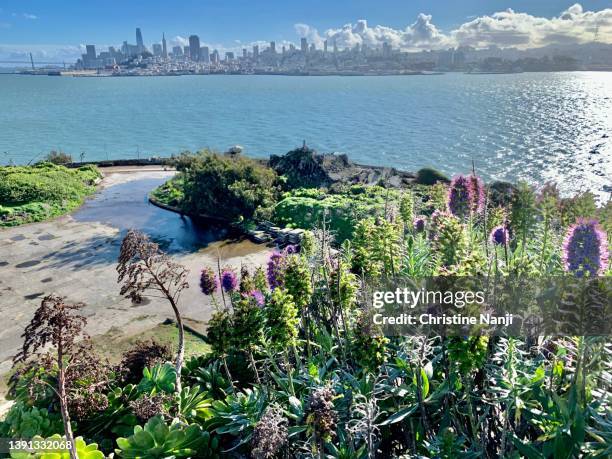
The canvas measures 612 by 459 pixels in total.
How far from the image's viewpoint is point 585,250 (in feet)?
13.8

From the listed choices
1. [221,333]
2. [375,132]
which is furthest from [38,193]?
[375,132]

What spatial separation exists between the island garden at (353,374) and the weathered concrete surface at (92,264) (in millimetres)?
Answer: 5160

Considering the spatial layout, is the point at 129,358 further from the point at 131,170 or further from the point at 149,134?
the point at 149,134

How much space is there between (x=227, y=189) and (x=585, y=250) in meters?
20.0

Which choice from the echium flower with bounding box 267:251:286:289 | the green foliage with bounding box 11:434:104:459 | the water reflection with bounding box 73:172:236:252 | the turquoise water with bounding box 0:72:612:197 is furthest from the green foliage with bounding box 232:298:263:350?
the turquoise water with bounding box 0:72:612:197

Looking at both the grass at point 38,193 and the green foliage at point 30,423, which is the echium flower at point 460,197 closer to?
the green foliage at point 30,423

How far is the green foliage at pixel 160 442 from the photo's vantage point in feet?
16.5

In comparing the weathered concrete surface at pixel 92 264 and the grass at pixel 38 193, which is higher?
the grass at pixel 38 193

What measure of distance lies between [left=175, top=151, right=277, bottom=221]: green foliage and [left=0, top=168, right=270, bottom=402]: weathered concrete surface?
60.6 inches

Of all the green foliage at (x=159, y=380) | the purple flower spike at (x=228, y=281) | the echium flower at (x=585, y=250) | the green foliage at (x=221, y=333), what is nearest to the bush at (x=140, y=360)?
the green foliage at (x=159, y=380)

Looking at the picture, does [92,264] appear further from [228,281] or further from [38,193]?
[228,281]

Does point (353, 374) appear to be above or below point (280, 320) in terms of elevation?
below

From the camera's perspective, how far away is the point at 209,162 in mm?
24188

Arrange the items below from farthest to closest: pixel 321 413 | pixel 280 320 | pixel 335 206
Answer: pixel 335 206 < pixel 280 320 < pixel 321 413
